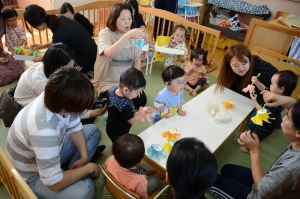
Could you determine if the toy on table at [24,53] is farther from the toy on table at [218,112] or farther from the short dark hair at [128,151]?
the toy on table at [218,112]

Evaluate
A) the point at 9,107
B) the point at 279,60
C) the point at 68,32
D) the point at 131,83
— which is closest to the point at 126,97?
the point at 131,83

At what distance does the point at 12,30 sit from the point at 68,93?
249cm

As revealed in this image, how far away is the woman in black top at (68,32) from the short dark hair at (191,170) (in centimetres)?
181

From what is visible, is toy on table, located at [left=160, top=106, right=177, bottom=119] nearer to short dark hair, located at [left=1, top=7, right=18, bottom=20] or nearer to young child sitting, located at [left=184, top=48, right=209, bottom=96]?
young child sitting, located at [left=184, top=48, right=209, bottom=96]

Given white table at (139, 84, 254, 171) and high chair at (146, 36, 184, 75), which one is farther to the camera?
high chair at (146, 36, 184, 75)

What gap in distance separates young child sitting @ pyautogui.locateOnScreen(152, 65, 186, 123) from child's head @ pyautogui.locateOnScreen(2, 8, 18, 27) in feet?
7.15

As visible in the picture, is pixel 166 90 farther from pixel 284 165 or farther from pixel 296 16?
pixel 296 16

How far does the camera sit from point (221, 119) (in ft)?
5.94

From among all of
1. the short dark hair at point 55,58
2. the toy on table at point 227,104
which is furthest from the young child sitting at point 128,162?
the toy on table at point 227,104

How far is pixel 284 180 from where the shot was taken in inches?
42.0

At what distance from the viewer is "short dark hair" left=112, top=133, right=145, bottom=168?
126 centimetres

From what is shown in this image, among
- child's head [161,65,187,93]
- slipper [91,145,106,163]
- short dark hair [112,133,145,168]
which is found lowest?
slipper [91,145,106,163]

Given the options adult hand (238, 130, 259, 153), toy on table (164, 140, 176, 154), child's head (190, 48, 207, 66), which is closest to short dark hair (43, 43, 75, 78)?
toy on table (164, 140, 176, 154)

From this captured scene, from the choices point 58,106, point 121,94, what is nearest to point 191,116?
point 121,94
